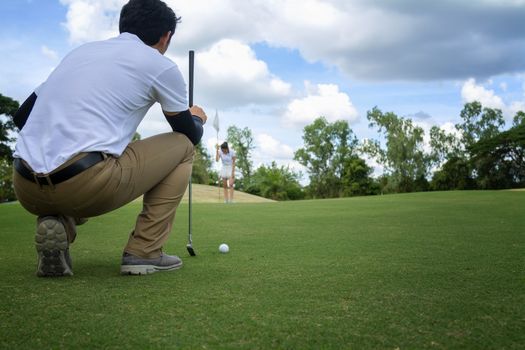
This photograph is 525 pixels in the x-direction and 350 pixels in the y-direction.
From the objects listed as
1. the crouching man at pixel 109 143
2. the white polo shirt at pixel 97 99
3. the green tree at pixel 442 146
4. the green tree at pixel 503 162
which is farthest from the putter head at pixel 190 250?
the green tree at pixel 442 146

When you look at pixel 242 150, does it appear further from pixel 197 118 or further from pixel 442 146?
pixel 197 118

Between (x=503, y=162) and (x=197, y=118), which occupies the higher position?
(x=503, y=162)

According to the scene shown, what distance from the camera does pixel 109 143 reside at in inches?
117

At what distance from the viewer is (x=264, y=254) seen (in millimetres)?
4348

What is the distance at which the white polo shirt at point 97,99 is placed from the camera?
2.88 meters

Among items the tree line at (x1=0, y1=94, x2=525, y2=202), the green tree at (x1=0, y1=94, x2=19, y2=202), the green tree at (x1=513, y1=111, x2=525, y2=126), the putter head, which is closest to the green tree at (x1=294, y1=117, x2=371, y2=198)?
the tree line at (x1=0, y1=94, x2=525, y2=202)

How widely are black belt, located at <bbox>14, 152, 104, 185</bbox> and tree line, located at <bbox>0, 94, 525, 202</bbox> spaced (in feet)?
136

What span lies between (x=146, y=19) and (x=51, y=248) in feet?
5.48

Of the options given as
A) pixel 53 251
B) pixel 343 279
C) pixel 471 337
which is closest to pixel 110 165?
pixel 53 251

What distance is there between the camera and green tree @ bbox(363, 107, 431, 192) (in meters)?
67.4

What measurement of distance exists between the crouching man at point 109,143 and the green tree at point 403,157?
64522mm

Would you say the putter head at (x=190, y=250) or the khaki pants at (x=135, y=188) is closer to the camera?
the khaki pants at (x=135, y=188)

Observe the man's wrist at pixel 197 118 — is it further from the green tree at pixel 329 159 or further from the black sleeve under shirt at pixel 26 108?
the green tree at pixel 329 159

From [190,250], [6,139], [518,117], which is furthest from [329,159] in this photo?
[190,250]
